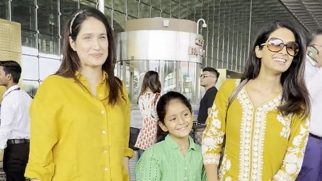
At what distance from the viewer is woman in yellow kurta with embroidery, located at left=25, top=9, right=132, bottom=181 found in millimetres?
1597

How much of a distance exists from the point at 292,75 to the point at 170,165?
0.78m

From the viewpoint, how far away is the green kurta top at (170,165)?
6.60ft

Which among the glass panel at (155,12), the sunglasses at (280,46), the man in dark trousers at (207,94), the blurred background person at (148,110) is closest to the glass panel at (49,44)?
the man in dark trousers at (207,94)

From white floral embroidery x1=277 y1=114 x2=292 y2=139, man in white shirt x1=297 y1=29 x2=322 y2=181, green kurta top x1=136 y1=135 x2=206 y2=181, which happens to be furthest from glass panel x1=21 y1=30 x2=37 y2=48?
white floral embroidery x1=277 y1=114 x2=292 y2=139

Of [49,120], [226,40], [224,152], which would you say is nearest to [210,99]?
[224,152]

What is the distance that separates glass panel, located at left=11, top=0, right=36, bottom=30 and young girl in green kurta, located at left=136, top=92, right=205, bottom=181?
9.44 meters

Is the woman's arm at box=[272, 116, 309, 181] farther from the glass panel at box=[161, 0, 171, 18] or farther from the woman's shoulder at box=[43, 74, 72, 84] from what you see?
the glass panel at box=[161, 0, 171, 18]

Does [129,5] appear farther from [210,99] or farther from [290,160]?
[290,160]

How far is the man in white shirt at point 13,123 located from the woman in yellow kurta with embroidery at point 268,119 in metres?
2.60

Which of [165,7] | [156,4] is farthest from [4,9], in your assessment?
[165,7]

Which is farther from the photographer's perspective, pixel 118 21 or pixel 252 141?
pixel 118 21

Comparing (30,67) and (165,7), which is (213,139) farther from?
(165,7)

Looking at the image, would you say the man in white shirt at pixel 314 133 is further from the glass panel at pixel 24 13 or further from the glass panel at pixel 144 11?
the glass panel at pixel 144 11

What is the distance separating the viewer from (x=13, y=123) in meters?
3.82
